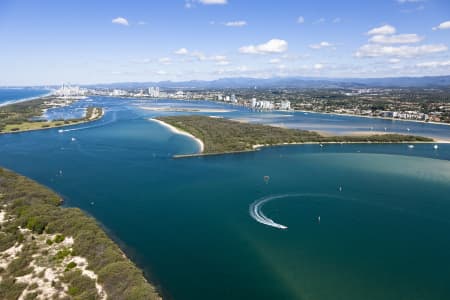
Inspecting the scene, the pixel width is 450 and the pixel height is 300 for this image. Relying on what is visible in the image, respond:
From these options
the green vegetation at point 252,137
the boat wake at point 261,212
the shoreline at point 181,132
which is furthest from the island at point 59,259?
the green vegetation at point 252,137

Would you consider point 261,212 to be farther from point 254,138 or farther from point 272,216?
point 254,138

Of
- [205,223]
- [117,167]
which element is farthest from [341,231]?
[117,167]

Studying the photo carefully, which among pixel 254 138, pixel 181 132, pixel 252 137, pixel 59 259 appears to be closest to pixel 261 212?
pixel 59 259

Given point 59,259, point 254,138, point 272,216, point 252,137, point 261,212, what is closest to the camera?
point 59,259

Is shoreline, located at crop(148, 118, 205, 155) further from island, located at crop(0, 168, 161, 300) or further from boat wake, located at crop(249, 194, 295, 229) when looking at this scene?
island, located at crop(0, 168, 161, 300)

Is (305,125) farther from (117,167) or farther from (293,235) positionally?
(293,235)

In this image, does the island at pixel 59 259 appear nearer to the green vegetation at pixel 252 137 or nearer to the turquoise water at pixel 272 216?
the turquoise water at pixel 272 216
